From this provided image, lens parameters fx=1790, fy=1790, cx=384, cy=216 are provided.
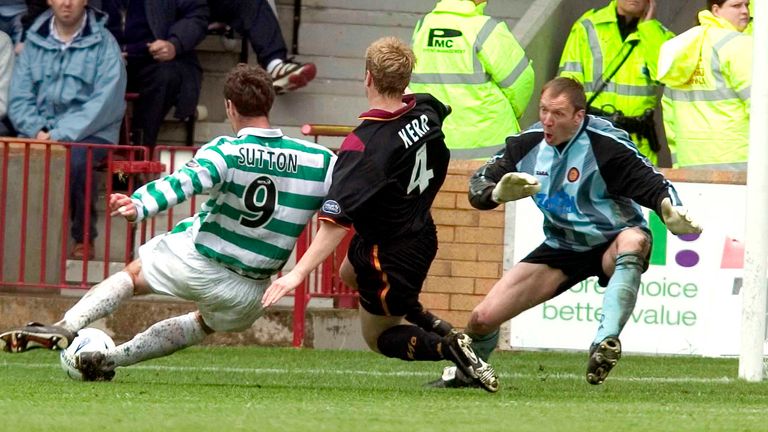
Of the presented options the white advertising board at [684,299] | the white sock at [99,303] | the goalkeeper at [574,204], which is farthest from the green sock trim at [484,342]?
the white advertising board at [684,299]

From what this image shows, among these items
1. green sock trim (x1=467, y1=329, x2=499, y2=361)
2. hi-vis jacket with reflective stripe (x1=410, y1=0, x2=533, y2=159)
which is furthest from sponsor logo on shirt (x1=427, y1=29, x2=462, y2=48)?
green sock trim (x1=467, y1=329, x2=499, y2=361)

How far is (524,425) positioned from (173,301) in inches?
233

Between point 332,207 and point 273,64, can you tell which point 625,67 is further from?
point 332,207

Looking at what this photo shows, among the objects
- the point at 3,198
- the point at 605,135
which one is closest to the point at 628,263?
the point at 605,135

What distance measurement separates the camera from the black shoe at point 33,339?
866 centimetres

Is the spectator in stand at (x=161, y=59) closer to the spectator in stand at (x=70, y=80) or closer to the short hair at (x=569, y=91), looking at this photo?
the spectator in stand at (x=70, y=80)

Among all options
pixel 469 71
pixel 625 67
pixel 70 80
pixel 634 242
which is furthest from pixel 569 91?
pixel 70 80

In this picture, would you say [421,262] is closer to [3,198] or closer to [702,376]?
[702,376]

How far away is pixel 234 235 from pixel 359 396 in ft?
3.54

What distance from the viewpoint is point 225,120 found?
590 inches

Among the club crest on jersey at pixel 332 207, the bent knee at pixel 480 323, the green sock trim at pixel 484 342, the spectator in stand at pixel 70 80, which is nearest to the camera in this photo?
the club crest on jersey at pixel 332 207

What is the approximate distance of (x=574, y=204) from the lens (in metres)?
9.04

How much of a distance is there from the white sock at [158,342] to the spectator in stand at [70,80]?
434 centimetres

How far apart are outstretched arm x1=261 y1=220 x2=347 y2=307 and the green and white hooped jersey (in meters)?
0.38
